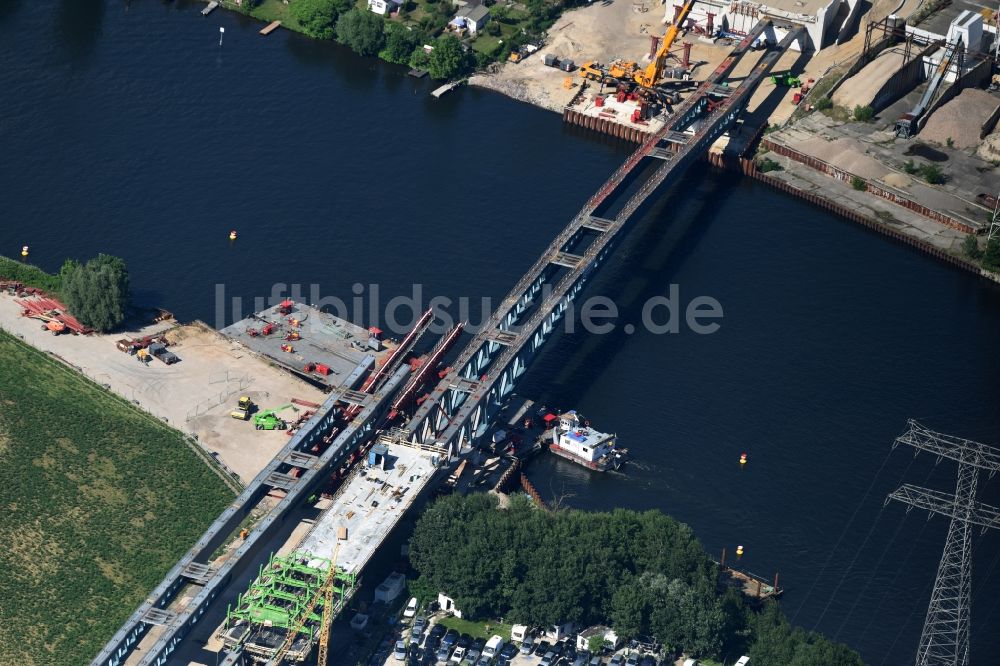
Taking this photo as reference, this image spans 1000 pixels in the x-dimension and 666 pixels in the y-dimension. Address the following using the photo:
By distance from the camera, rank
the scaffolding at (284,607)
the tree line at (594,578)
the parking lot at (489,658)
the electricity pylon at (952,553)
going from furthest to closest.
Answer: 1. the tree line at (594,578)
2. the electricity pylon at (952,553)
3. the parking lot at (489,658)
4. the scaffolding at (284,607)

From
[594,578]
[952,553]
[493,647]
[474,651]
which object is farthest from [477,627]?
[952,553]

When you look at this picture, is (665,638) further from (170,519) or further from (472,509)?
(170,519)

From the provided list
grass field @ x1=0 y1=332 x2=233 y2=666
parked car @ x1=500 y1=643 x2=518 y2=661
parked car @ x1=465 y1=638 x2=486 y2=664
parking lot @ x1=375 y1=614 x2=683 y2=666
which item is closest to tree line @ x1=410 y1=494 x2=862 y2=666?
parking lot @ x1=375 y1=614 x2=683 y2=666

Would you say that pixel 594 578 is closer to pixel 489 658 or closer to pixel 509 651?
pixel 509 651

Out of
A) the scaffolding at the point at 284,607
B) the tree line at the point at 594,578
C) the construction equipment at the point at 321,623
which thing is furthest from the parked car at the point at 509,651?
the construction equipment at the point at 321,623

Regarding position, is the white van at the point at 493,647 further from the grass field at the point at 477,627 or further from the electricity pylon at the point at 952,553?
the electricity pylon at the point at 952,553

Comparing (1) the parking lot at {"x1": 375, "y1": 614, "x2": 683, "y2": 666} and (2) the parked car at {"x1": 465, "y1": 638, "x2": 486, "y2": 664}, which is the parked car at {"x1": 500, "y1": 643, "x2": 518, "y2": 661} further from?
(2) the parked car at {"x1": 465, "y1": 638, "x2": 486, "y2": 664}
